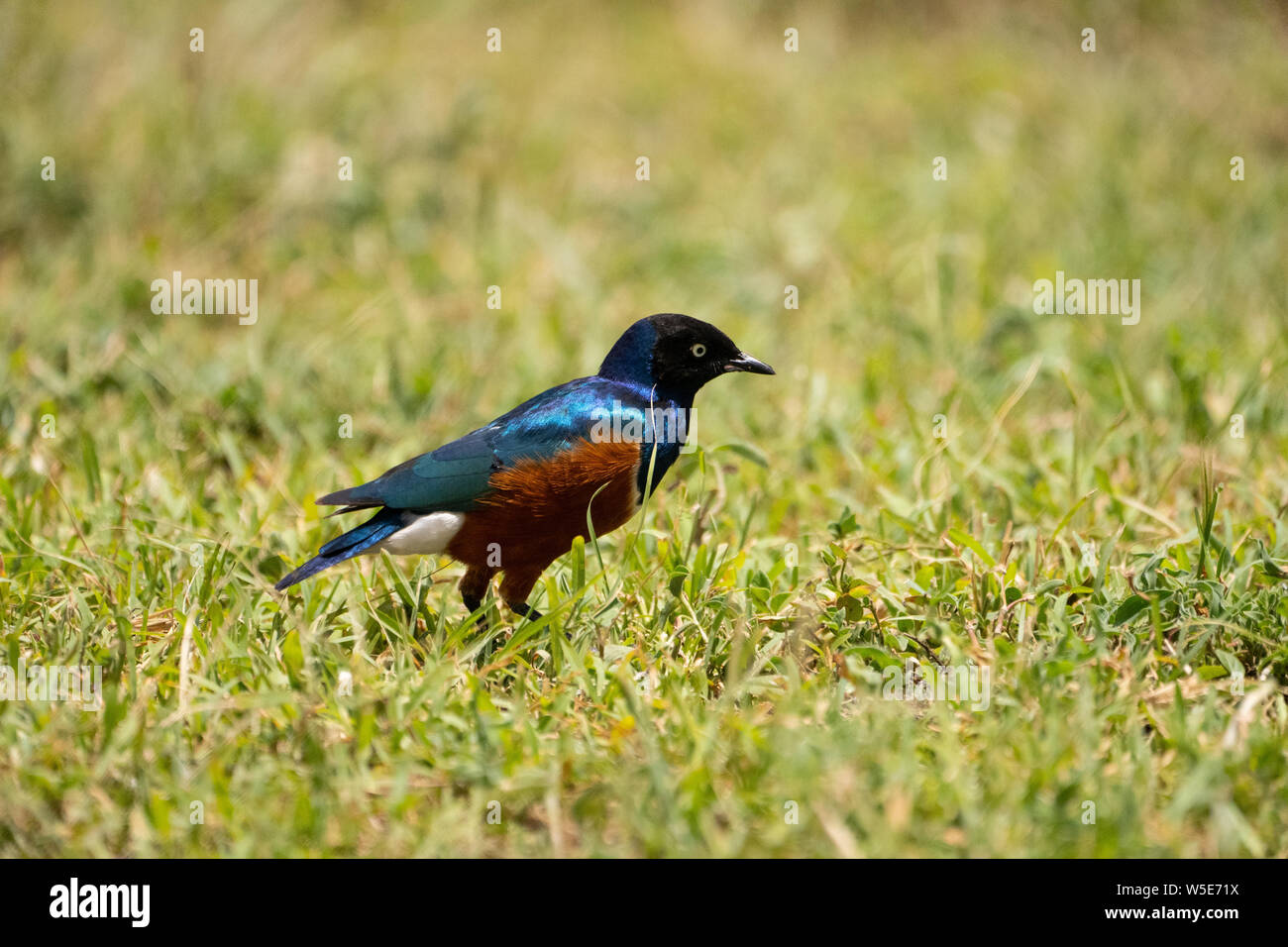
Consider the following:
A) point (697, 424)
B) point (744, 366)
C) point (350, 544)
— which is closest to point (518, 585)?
point (350, 544)

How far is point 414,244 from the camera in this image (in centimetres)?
715

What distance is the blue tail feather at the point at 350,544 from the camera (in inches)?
141

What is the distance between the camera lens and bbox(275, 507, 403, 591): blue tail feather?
3.59 metres

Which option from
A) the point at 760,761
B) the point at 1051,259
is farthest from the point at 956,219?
the point at 760,761

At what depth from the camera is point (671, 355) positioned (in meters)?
4.04

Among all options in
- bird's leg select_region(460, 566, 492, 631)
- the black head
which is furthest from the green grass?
the black head

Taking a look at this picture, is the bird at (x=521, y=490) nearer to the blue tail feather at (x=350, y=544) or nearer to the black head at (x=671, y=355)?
the blue tail feather at (x=350, y=544)

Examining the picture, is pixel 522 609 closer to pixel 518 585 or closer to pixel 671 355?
pixel 518 585

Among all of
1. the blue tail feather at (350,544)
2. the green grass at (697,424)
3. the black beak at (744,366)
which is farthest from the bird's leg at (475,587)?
the black beak at (744,366)

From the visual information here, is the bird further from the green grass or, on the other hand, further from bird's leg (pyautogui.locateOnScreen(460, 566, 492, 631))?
the green grass

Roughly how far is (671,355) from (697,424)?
1388mm

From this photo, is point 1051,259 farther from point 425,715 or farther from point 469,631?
point 425,715

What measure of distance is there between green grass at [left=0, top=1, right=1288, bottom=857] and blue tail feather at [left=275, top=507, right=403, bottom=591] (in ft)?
0.52

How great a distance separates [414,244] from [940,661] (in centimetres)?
453
